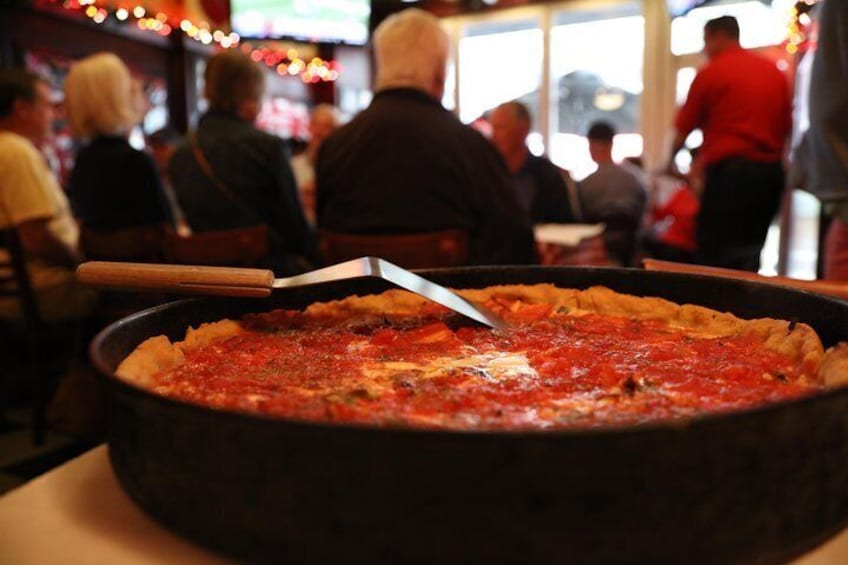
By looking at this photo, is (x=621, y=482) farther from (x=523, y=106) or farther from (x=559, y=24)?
(x=559, y=24)

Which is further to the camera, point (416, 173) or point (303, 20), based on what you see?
point (303, 20)

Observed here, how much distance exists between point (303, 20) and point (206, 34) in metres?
1.10

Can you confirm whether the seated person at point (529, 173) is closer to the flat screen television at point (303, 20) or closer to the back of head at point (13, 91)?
the back of head at point (13, 91)

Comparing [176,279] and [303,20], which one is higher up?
[303,20]

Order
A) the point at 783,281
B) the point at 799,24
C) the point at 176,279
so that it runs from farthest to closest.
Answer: the point at 799,24 < the point at 783,281 < the point at 176,279

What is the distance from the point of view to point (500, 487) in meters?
0.57

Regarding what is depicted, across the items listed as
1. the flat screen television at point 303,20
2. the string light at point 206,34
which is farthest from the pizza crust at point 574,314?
the flat screen television at point 303,20

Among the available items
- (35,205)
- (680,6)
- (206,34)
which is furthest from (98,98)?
(680,6)

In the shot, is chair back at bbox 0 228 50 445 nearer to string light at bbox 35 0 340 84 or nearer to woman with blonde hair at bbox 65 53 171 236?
woman with blonde hair at bbox 65 53 171 236

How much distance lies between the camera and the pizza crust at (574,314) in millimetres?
975

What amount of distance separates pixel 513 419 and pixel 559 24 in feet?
31.7

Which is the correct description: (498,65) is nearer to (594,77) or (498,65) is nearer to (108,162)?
(594,77)

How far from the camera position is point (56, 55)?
5.68 meters

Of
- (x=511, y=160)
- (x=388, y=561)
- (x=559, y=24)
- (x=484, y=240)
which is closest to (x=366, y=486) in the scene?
(x=388, y=561)
